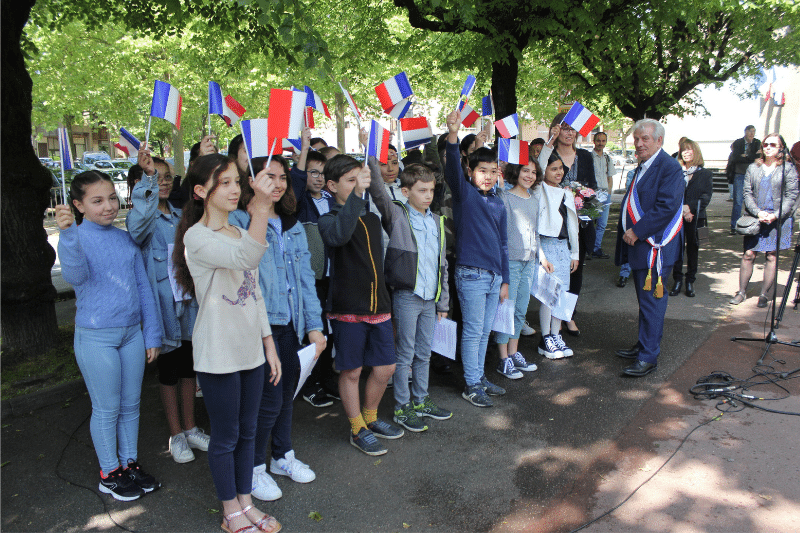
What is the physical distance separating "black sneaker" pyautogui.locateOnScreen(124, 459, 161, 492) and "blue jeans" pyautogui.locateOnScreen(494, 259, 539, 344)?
9.66 ft

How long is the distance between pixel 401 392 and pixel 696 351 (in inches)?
124

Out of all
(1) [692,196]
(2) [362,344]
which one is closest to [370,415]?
(2) [362,344]

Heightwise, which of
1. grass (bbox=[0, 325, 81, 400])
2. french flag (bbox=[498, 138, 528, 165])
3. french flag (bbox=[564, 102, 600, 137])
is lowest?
grass (bbox=[0, 325, 81, 400])

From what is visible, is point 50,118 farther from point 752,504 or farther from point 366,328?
point 752,504

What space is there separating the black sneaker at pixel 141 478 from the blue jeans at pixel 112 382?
46mm

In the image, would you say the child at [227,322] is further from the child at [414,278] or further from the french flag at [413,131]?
the french flag at [413,131]

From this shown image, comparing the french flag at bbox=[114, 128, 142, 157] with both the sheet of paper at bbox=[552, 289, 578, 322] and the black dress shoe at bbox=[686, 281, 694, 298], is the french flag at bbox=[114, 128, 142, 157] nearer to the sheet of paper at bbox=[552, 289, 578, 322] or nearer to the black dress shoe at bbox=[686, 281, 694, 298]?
the sheet of paper at bbox=[552, 289, 578, 322]

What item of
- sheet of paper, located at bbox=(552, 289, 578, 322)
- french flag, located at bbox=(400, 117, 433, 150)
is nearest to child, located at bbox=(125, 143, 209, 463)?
french flag, located at bbox=(400, 117, 433, 150)

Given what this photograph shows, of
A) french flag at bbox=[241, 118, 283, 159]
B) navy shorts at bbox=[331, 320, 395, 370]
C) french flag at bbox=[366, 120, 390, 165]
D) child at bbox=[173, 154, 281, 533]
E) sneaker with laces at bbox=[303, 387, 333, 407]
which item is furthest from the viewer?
sneaker with laces at bbox=[303, 387, 333, 407]

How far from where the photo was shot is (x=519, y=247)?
516cm

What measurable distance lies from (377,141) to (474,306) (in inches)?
62.6

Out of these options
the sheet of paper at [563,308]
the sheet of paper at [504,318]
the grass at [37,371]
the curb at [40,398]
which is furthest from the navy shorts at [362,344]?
the grass at [37,371]

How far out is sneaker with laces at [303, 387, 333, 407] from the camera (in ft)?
15.5

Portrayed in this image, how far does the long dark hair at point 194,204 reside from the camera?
2863 mm
